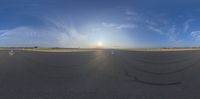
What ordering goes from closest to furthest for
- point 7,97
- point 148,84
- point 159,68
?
point 7,97 → point 148,84 → point 159,68

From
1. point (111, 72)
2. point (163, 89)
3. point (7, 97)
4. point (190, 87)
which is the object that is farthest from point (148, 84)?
point (7, 97)

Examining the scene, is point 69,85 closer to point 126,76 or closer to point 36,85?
point 36,85

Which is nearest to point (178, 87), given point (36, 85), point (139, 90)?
point (139, 90)

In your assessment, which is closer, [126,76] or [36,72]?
[126,76]

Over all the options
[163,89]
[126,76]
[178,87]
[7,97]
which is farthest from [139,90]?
[7,97]

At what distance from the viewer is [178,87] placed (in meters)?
10.3

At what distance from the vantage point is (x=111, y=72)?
46.4ft

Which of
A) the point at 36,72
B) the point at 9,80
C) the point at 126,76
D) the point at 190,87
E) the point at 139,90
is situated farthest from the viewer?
the point at 36,72

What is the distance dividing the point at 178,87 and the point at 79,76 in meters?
6.07

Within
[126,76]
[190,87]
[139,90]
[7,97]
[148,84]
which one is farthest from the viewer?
[126,76]

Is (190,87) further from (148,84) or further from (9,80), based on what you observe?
(9,80)

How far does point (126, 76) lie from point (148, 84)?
216cm

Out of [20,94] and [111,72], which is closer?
[20,94]

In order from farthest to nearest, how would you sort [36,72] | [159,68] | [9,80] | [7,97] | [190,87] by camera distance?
[159,68] < [36,72] < [9,80] < [190,87] < [7,97]
